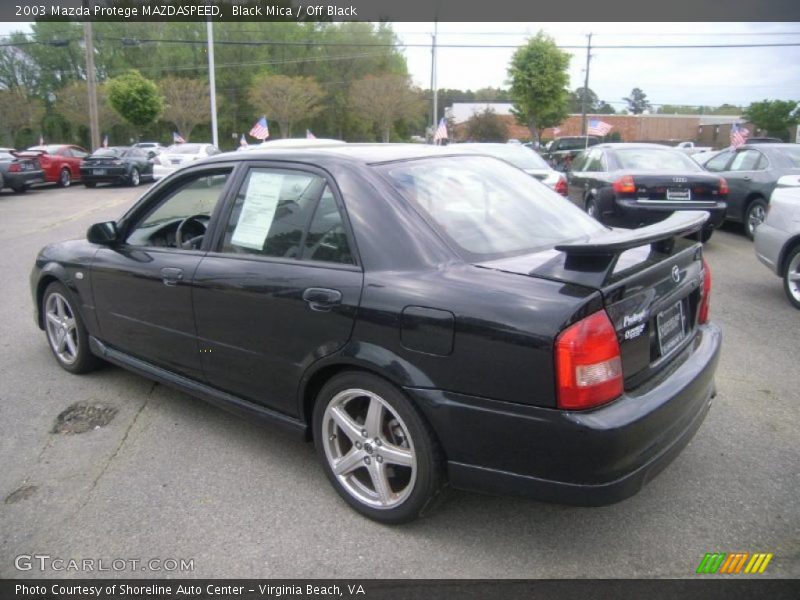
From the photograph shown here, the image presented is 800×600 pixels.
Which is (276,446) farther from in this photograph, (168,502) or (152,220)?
(152,220)

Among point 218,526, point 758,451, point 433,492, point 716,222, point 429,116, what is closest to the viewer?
point 433,492

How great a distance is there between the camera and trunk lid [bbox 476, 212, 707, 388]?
2.39m

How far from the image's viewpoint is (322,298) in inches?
112

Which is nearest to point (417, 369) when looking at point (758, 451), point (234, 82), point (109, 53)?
point (758, 451)

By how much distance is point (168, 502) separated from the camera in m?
3.06

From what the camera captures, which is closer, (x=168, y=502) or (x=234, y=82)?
(x=168, y=502)

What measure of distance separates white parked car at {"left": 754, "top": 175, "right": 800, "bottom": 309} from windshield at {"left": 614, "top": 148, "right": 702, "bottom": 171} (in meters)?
2.84

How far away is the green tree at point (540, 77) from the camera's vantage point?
107 ft

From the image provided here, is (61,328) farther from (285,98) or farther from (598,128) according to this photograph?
(285,98)

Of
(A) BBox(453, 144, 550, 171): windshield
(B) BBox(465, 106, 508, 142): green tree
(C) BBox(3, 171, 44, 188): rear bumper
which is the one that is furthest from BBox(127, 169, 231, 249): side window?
(B) BBox(465, 106, 508, 142): green tree

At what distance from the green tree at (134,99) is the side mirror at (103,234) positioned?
3339 cm

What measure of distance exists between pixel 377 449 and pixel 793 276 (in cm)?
534

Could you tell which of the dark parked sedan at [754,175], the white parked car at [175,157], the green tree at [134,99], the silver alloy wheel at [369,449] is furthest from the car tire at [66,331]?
the green tree at [134,99]

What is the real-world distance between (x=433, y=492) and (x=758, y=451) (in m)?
1.95
